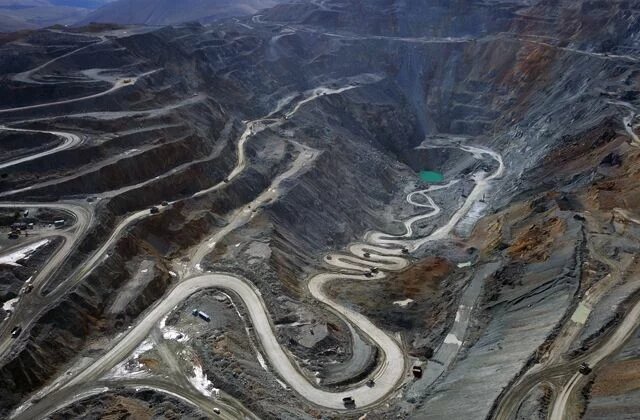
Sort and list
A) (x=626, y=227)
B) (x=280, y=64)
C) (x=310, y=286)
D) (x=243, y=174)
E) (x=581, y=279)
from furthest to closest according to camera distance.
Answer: (x=280, y=64)
(x=243, y=174)
(x=310, y=286)
(x=626, y=227)
(x=581, y=279)

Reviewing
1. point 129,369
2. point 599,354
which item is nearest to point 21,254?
point 129,369

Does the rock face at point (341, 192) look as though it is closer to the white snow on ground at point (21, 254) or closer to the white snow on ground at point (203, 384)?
the white snow on ground at point (203, 384)

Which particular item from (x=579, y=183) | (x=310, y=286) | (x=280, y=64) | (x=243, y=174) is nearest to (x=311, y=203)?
(x=243, y=174)

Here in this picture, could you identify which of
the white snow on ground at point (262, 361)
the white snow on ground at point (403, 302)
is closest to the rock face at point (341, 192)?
the white snow on ground at point (262, 361)

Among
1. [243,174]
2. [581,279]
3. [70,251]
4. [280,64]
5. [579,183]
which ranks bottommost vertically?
[581,279]

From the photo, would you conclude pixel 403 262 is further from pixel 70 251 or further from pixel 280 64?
pixel 280 64

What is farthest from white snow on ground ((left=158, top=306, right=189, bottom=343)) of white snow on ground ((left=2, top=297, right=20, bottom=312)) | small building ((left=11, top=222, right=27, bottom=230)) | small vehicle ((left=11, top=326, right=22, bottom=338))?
small building ((left=11, top=222, right=27, bottom=230))

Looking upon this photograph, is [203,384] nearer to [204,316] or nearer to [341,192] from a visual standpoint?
[204,316]

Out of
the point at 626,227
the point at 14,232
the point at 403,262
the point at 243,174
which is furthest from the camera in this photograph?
the point at 243,174
